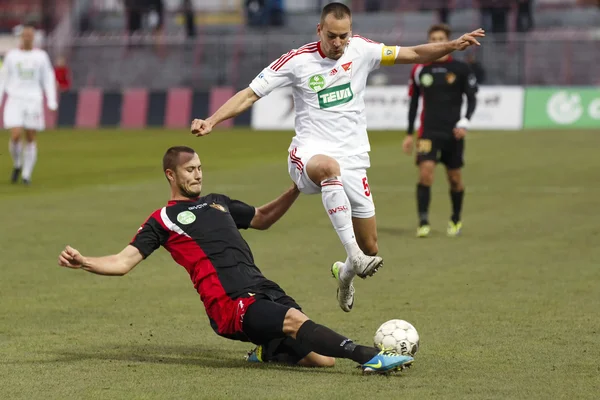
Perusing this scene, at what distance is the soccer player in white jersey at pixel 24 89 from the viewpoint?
65.7ft

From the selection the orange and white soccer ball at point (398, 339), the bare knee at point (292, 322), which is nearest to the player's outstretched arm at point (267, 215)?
the bare knee at point (292, 322)

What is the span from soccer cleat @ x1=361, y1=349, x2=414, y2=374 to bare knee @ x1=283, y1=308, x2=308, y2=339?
0.43m

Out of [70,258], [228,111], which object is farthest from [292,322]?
[228,111]

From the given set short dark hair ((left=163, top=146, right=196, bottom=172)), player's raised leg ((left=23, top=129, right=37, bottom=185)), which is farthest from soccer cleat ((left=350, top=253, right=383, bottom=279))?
player's raised leg ((left=23, top=129, right=37, bottom=185))

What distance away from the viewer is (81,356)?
7082 millimetres

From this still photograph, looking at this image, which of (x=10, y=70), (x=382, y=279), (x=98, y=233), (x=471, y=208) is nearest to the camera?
A: (x=382, y=279)

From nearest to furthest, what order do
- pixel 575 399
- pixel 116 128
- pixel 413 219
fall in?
pixel 575 399 → pixel 413 219 → pixel 116 128

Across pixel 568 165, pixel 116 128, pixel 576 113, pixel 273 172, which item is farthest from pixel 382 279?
pixel 116 128

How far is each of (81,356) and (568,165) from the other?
1669 cm

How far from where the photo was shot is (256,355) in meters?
6.96

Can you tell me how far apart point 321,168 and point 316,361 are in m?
1.89

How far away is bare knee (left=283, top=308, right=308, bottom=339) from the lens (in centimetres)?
660

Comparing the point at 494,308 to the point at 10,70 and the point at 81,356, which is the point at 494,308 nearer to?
the point at 81,356

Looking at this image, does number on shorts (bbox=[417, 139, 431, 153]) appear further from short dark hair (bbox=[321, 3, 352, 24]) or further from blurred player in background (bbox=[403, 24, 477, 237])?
short dark hair (bbox=[321, 3, 352, 24])
